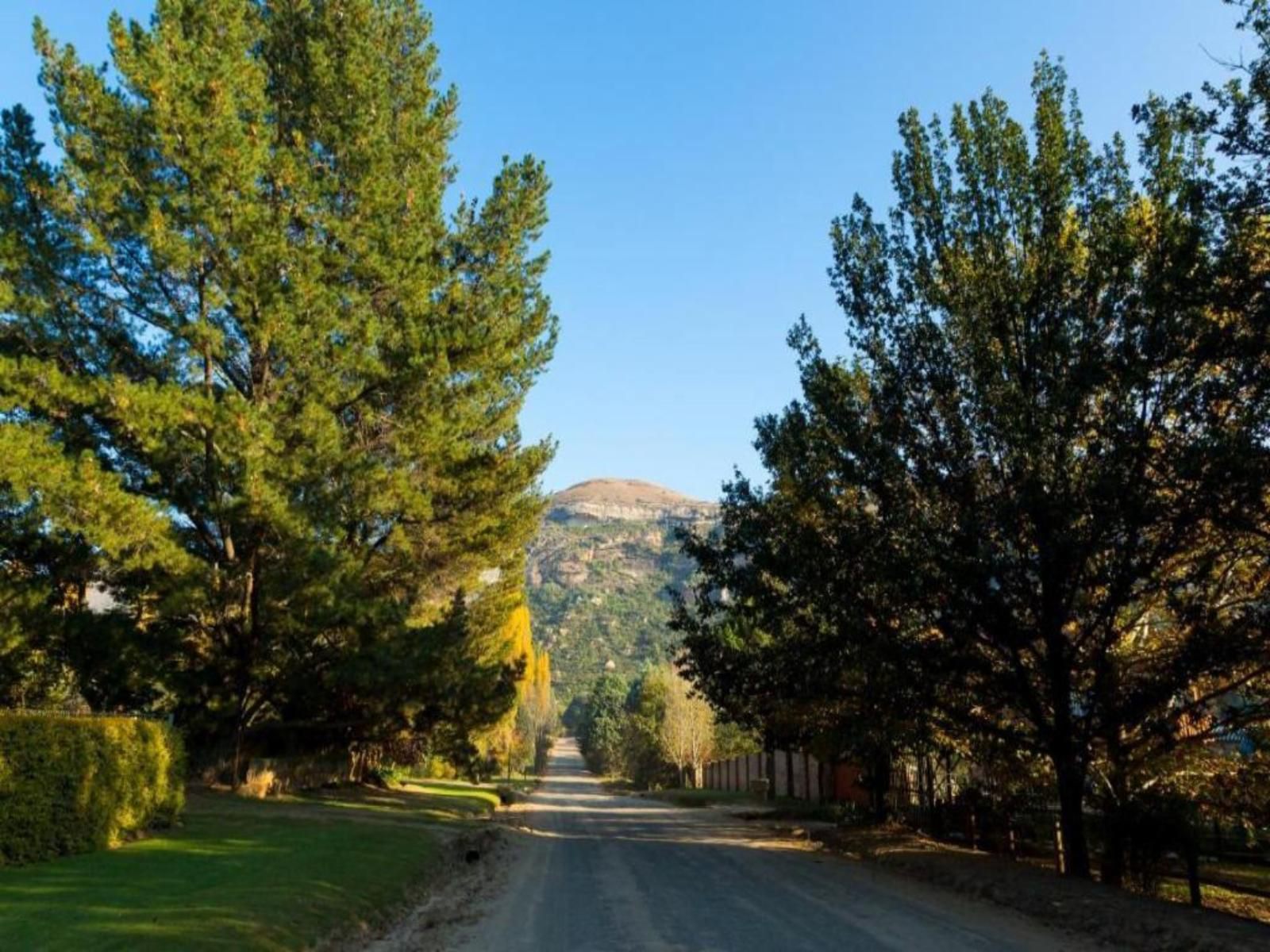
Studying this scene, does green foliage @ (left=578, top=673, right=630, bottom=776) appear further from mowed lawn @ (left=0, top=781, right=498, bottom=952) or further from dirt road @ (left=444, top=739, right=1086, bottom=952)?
mowed lawn @ (left=0, top=781, right=498, bottom=952)

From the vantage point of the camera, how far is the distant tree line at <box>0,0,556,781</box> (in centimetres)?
1912

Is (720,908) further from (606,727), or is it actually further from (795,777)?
(606,727)

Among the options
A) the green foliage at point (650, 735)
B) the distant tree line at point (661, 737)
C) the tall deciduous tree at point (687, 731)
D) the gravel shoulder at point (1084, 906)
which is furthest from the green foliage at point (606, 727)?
the gravel shoulder at point (1084, 906)

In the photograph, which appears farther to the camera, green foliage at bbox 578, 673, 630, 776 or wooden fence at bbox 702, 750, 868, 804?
green foliage at bbox 578, 673, 630, 776

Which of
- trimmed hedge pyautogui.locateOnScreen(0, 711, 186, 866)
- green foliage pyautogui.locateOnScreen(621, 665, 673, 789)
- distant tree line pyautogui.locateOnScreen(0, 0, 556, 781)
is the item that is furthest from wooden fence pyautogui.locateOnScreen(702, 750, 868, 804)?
trimmed hedge pyautogui.locateOnScreen(0, 711, 186, 866)

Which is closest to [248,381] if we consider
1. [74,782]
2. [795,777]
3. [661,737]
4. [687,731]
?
[74,782]

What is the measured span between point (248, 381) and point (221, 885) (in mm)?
14830

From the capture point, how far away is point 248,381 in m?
22.9

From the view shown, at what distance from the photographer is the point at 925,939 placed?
9.58 m

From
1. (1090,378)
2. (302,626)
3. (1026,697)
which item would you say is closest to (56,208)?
(302,626)

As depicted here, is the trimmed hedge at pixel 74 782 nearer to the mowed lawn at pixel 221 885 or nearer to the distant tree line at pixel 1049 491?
the mowed lawn at pixel 221 885

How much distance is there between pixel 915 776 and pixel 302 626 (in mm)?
16708

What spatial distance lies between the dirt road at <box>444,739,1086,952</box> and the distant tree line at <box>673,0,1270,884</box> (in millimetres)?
3429

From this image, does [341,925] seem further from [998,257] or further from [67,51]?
[67,51]
